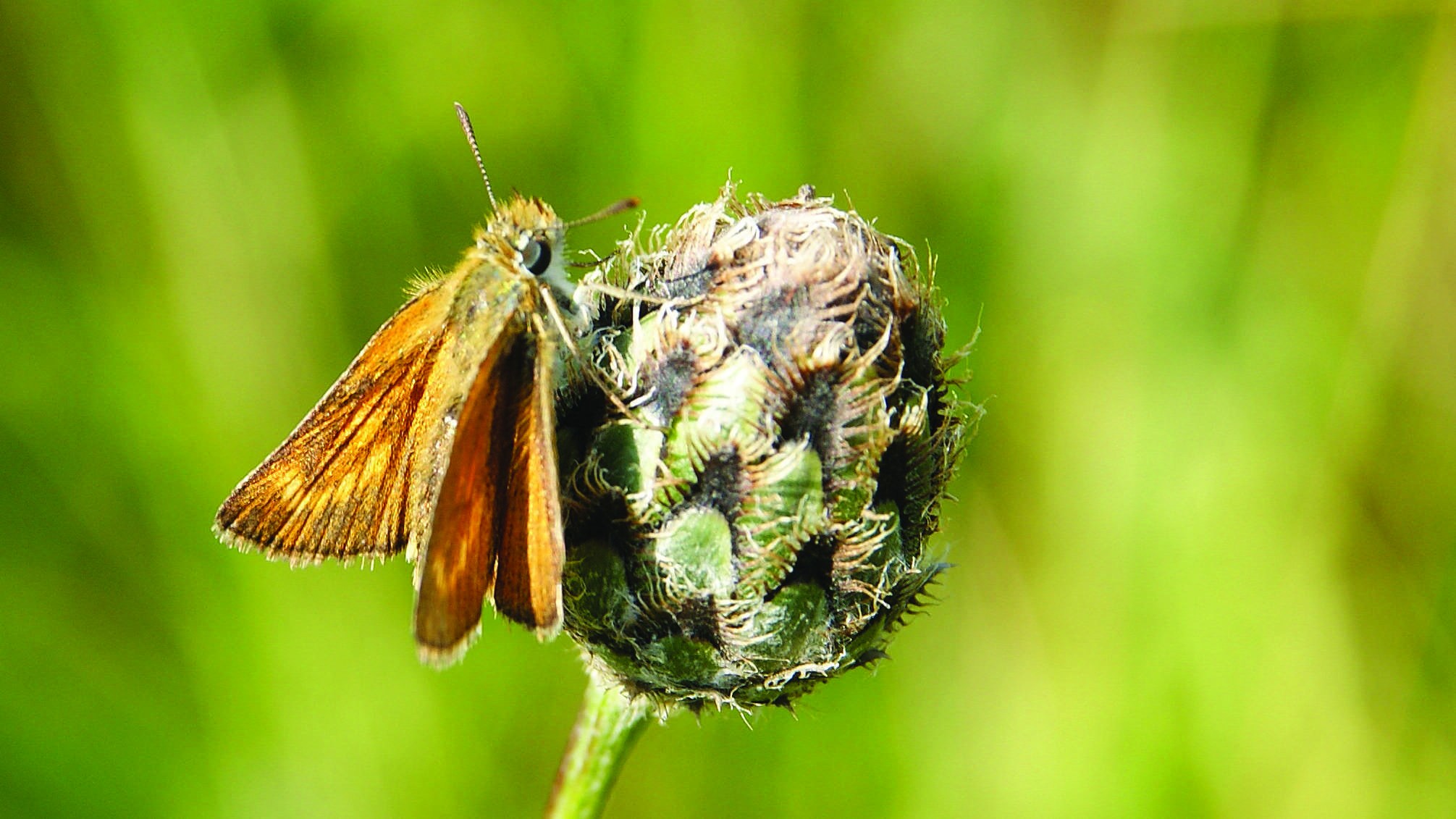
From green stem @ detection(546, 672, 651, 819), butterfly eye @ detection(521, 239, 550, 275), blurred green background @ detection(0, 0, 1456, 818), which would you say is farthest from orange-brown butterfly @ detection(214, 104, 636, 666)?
blurred green background @ detection(0, 0, 1456, 818)

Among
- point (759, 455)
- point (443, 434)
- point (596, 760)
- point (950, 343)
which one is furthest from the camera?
point (950, 343)

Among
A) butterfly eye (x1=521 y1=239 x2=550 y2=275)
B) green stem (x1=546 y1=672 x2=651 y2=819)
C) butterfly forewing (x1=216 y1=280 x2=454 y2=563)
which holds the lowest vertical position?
green stem (x1=546 y1=672 x2=651 y2=819)

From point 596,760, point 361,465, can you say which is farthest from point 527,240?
point 596,760

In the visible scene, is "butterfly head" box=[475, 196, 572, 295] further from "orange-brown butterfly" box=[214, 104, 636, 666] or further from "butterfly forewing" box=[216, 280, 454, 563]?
"butterfly forewing" box=[216, 280, 454, 563]

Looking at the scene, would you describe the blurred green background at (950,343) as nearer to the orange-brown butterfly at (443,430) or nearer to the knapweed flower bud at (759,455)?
the orange-brown butterfly at (443,430)

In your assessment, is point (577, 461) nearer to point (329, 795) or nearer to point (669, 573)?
point (669, 573)

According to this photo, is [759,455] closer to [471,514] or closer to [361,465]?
[471,514]

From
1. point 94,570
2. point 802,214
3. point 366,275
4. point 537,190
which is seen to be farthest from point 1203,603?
point 94,570
